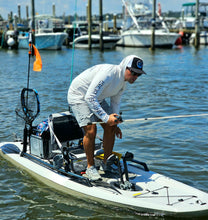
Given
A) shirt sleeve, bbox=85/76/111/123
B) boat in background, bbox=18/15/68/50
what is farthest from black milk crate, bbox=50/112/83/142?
boat in background, bbox=18/15/68/50

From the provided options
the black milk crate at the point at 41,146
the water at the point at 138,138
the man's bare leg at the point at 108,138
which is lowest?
the water at the point at 138,138

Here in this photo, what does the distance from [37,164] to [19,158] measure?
0.50 m

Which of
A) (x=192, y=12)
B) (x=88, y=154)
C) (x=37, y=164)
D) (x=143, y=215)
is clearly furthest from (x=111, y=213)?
(x=192, y=12)

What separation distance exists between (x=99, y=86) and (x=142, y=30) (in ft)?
141

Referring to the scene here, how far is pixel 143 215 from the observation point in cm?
506

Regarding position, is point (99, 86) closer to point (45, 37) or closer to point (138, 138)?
point (138, 138)

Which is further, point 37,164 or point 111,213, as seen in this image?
point 37,164

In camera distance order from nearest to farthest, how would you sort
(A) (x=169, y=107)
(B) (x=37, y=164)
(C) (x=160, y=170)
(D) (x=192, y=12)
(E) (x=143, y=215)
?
(E) (x=143, y=215), (B) (x=37, y=164), (C) (x=160, y=170), (A) (x=169, y=107), (D) (x=192, y=12)

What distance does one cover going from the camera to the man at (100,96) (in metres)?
5.16

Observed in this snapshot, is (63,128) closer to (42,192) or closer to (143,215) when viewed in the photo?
(42,192)

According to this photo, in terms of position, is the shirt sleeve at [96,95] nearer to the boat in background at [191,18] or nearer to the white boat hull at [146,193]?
the white boat hull at [146,193]

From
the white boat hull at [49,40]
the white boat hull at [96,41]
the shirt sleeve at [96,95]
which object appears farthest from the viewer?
the white boat hull at [96,41]

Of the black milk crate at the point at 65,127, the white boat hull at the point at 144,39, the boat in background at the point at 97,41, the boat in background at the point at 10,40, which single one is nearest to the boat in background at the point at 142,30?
the white boat hull at the point at 144,39

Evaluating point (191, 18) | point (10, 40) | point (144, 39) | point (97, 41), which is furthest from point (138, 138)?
point (191, 18)
